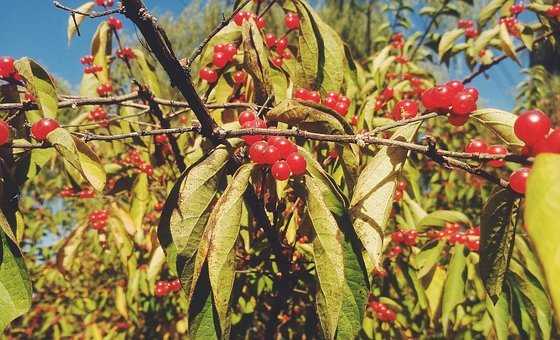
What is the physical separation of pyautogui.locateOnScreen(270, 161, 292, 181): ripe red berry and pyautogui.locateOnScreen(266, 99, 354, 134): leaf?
0.47 ft

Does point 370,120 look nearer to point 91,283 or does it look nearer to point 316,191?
point 316,191

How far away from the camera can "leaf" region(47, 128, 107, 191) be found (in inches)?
36.5

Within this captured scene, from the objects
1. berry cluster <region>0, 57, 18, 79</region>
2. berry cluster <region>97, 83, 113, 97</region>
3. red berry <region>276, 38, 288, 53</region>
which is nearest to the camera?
berry cluster <region>0, 57, 18, 79</region>

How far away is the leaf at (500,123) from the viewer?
899mm

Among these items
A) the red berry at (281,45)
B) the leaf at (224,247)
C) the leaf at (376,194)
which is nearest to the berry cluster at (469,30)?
the red berry at (281,45)

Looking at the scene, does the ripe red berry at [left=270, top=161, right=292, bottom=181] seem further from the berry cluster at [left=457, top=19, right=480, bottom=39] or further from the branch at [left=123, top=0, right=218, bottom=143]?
the berry cluster at [left=457, top=19, right=480, bottom=39]

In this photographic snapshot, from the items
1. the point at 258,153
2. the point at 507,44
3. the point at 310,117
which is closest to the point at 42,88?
the point at 258,153

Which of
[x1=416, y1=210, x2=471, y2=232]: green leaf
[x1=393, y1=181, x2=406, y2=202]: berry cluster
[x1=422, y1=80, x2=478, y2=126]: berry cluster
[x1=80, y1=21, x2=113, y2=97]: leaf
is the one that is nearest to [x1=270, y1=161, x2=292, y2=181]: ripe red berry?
[x1=422, y1=80, x2=478, y2=126]: berry cluster

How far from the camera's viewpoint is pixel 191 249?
1036 millimetres

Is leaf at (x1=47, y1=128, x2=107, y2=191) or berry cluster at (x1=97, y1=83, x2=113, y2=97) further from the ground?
berry cluster at (x1=97, y1=83, x2=113, y2=97)

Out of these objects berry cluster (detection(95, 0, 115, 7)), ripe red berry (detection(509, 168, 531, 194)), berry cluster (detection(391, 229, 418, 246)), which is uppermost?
berry cluster (detection(95, 0, 115, 7))

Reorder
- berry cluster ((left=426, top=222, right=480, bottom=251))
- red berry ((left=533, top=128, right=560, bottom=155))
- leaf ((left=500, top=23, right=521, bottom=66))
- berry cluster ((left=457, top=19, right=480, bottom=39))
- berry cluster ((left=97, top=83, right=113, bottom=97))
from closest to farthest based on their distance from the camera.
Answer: red berry ((left=533, top=128, right=560, bottom=155))
berry cluster ((left=426, top=222, right=480, bottom=251))
berry cluster ((left=97, top=83, right=113, bottom=97))
leaf ((left=500, top=23, right=521, bottom=66))
berry cluster ((left=457, top=19, right=480, bottom=39))

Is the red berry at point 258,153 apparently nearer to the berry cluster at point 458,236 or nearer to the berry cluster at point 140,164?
the berry cluster at point 458,236

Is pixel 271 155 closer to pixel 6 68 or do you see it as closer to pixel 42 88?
pixel 42 88
